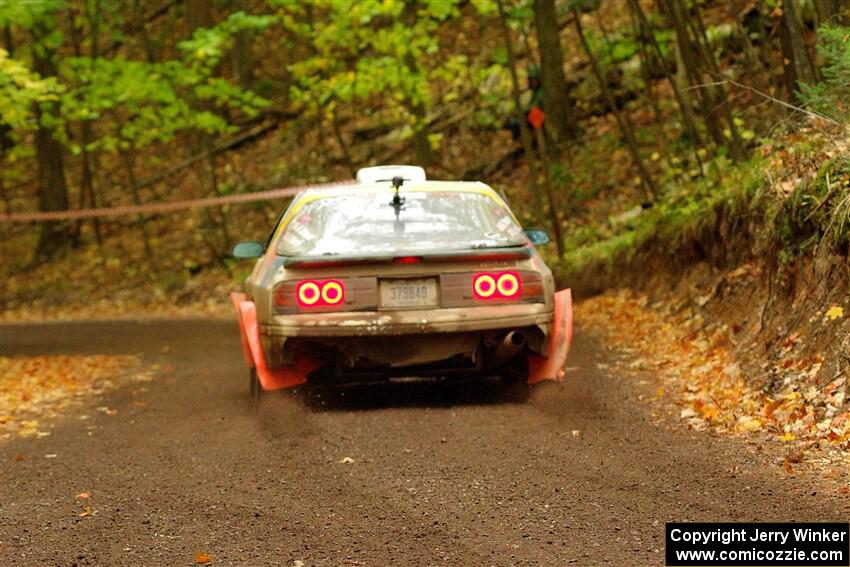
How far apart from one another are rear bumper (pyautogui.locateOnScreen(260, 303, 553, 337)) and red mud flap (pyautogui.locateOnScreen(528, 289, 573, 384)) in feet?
1.50

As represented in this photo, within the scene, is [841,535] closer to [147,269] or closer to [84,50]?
[147,269]

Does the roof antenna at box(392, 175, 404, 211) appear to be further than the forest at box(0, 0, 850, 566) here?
Yes

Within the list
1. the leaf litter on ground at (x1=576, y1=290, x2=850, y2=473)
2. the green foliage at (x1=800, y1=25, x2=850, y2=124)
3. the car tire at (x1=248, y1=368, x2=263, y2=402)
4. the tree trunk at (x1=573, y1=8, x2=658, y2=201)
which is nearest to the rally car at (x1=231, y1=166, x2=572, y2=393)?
the car tire at (x1=248, y1=368, x2=263, y2=402)

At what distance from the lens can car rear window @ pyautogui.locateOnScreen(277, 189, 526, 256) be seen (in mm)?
8367

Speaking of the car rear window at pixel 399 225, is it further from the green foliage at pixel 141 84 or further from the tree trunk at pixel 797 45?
the green foliage at pixel 141 84

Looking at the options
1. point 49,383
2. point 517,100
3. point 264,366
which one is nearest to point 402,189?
point 264,366

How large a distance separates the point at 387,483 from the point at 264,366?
2.59m

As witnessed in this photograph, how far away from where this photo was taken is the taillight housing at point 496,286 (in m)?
8.02

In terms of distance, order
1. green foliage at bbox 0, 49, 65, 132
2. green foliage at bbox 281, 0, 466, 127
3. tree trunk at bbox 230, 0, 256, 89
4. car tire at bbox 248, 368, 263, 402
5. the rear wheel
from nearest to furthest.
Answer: the rear wheel, car tire at bbox 248, 368, 263, 402, green foliage at bbox 0, 49, 65, 132, green foliage at bbox 281, 0, 466, 127, tree trunk at bbox 230, 0, 256, 89

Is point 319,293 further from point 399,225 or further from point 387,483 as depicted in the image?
point 387,483

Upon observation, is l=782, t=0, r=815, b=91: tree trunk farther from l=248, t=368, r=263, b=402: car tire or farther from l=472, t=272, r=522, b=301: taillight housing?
l=248, t=368, r=263, b=402: car tire

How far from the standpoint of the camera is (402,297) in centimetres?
797

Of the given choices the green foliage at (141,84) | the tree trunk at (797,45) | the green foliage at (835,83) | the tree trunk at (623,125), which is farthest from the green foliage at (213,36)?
the green foliage at (835,83)

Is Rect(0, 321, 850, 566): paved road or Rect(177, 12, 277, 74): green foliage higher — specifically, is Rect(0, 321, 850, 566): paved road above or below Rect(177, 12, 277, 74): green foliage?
below
